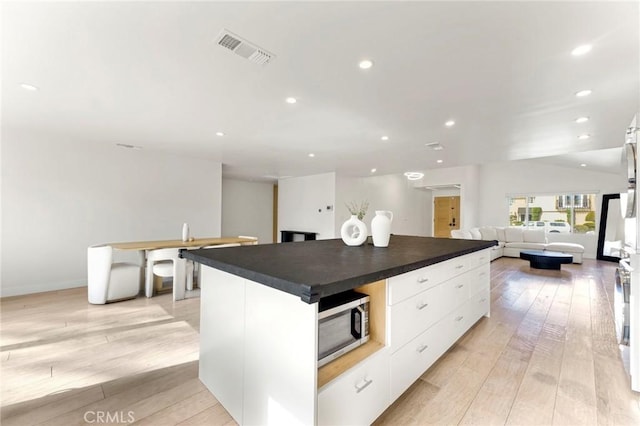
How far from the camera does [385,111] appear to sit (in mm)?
3020

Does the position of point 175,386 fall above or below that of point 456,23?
below

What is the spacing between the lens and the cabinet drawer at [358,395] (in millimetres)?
1142

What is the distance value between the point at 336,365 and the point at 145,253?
406cm

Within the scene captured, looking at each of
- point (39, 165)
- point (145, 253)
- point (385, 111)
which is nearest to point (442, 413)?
point (385, 111)

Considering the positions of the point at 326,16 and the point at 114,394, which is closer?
the point at 326,16

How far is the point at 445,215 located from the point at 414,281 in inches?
436

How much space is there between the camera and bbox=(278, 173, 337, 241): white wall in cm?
744

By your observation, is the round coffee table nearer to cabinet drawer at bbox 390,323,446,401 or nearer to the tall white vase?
cabinet drawer at bbox 390,323,446,401

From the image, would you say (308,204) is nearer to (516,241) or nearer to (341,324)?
(516,241)

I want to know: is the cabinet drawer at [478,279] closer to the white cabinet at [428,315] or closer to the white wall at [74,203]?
the white cabinet at [428,315]

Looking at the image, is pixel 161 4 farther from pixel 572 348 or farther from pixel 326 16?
pixel 572 348

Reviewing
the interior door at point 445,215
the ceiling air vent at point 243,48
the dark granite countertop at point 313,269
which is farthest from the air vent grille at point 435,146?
the interior door at point 445,215

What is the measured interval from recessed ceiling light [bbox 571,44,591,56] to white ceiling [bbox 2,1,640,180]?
33 mm

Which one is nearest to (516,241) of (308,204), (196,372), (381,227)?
(308,204)
